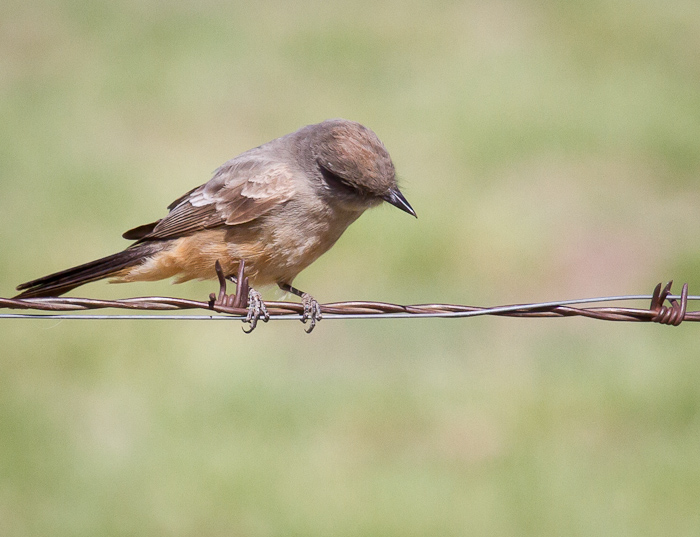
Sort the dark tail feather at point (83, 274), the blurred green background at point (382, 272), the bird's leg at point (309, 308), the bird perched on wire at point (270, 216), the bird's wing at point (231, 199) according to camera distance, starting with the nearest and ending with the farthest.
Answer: the bird's leg at point (309, 308), the dark tail feather at point (83, 274), the bird perched on wire at point (270, 216), the bird's wing at point (231, 199), the blurred green background at point (382, 272)

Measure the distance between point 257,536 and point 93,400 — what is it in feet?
6.82

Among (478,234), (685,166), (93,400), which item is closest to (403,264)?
(478,234)

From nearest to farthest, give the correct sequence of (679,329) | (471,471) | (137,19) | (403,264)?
(471,471) → (679,329) → (403,264) → (137,19)

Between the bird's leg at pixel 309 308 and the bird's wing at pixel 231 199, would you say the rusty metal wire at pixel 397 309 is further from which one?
the bird's wing at pixel 231 199

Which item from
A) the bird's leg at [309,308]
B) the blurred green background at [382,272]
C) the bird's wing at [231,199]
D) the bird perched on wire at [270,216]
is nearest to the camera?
the bird's leg at [309,308]

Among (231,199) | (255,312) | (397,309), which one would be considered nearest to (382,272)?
(231,199)

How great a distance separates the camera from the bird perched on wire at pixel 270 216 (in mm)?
5477

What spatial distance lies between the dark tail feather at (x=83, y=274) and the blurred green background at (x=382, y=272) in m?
1.96

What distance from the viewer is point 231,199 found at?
579 centimetres

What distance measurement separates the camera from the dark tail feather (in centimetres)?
536

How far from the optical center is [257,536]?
680 centimetres

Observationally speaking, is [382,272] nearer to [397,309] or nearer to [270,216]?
[270,216]

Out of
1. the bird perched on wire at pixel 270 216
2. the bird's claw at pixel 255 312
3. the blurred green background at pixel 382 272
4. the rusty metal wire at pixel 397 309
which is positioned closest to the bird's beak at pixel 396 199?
the bird perched on wire at pixel 270 216

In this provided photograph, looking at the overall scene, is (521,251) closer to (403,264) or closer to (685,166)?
(403,264)
